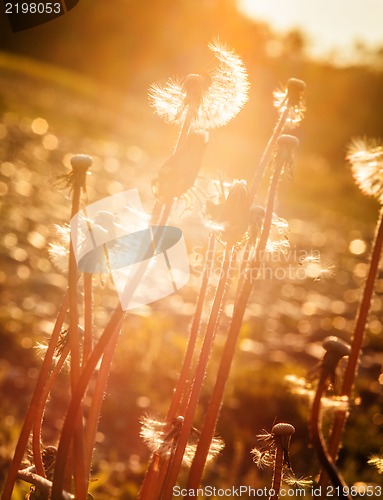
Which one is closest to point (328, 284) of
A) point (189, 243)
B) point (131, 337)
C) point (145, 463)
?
point (189, 243)

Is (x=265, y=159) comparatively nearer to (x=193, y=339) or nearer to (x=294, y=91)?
(x=294, y=91)

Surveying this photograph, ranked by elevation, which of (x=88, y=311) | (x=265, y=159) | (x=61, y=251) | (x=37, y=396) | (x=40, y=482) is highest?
(x=265, y=159)

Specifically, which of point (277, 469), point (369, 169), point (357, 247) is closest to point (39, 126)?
point (357, 247)

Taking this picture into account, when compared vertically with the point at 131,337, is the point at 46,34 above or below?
above

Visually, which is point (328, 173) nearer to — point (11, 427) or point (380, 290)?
point (380, 290)

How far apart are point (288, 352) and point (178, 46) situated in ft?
118

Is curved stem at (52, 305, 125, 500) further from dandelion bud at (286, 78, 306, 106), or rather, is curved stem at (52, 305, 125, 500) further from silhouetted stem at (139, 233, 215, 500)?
dandelion bud at (286, 78, 306, 106)

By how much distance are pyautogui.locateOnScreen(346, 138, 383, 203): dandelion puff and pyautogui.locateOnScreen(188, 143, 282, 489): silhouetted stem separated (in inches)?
18.5

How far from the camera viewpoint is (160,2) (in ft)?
139

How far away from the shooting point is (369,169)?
1.29 m

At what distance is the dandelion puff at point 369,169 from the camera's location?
1.28m

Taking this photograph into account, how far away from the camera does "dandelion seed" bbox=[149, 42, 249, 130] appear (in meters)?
0.84

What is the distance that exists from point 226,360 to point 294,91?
389mm

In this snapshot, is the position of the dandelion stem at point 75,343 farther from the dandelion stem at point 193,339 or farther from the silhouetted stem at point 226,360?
the dandelion stem at point 193,339
